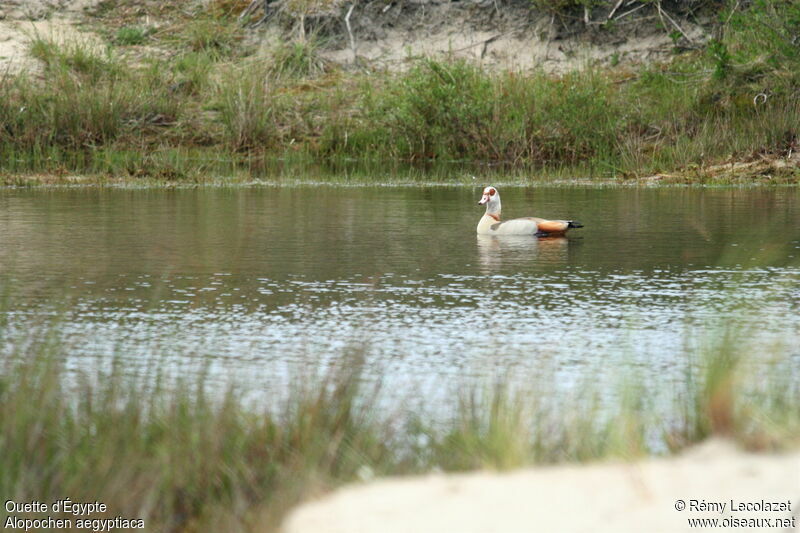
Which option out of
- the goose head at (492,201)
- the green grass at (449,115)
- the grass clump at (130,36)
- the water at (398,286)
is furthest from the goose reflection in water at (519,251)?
the grass clump at (130,36)

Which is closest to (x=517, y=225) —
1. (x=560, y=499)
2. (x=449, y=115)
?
(x=560, y=499)

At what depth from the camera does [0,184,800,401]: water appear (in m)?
6.98

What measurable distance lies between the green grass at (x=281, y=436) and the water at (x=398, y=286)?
384 mm

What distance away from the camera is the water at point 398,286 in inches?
275

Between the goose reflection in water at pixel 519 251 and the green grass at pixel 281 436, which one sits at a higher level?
the goose reflection in water at pixel 519 251

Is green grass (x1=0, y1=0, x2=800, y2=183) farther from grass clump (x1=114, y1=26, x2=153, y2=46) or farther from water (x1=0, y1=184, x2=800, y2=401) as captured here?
water (x1=0, y1=184, x2=800, y2=401)

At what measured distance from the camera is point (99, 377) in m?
5.58

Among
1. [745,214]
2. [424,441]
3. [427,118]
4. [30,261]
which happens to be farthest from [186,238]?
[427,118]

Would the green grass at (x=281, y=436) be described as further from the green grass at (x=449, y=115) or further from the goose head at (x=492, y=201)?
the green grass at (x=449, y=115)

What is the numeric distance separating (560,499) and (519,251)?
734 cm

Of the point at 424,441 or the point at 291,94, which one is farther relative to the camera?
the point at 291,94

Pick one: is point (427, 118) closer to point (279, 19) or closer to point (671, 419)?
point (279, 19)

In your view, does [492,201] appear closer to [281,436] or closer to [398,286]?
[398,286]

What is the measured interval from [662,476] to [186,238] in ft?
26.5
